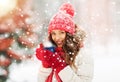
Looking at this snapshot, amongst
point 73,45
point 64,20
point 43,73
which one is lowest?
point 43,73

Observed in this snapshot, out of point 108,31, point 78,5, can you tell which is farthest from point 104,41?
point 78,5

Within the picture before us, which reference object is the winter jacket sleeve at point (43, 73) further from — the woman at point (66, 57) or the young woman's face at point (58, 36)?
the young woman's face at point (58, 36)

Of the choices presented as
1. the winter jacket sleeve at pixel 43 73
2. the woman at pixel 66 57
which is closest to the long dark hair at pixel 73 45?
the woman at pixel 66 57

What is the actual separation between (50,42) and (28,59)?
0.13 meters

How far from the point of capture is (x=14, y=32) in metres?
1.67

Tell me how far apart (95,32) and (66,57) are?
0.60 ft

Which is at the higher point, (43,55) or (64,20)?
(64,20)

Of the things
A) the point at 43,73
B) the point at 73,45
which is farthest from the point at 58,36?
the point at 43,73

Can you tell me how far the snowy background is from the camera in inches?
65.8

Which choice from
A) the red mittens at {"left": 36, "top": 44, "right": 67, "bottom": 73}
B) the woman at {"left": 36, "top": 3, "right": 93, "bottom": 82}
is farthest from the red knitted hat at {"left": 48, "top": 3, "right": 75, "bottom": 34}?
the red mittens at {"left": 36, "top": 44, "right": 67, "bottom": 73}

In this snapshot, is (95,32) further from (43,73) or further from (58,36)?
(43,73)

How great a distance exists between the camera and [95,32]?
1.68 metres

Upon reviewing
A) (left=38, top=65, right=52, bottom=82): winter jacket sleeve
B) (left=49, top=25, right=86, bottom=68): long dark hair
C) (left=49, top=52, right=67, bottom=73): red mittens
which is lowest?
(left=38, top=65, right=52, bottom=82): winter jacket sleeve

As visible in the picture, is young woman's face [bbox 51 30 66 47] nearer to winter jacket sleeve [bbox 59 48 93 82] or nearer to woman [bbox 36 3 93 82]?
woman [bbox 36 3 93 82]
